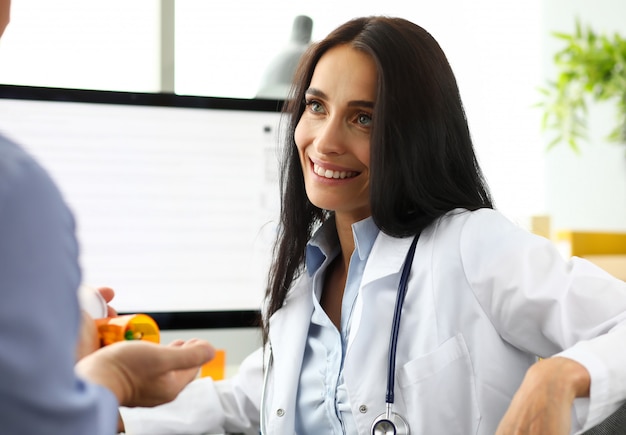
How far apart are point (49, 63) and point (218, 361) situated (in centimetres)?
187

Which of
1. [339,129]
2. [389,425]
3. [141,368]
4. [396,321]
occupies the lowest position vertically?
[389,425]

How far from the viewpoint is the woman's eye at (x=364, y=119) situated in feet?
4.02

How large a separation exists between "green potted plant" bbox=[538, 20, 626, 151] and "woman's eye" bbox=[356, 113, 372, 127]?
2.92 metres

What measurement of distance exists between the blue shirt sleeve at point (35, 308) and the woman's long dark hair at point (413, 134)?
739mm

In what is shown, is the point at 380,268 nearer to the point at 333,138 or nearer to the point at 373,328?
the point at 373,328

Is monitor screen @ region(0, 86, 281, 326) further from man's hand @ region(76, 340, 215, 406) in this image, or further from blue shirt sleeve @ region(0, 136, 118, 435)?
blue shirt sleeve @ region(0, 136, 118, 435)

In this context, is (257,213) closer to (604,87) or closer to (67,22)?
(67,22)

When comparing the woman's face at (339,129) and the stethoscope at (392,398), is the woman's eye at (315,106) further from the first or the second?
the stethoscope at (392,398)

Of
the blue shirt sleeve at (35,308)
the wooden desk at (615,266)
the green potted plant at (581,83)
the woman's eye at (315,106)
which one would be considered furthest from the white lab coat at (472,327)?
the green potted plant at (581,83)

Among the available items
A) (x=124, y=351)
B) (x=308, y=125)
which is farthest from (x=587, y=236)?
(x=124, y=351)

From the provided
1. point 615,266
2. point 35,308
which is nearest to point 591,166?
point 615,266

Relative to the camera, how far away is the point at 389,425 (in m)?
1.06

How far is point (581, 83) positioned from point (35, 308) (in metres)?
4.07

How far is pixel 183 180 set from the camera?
159 centimetres
